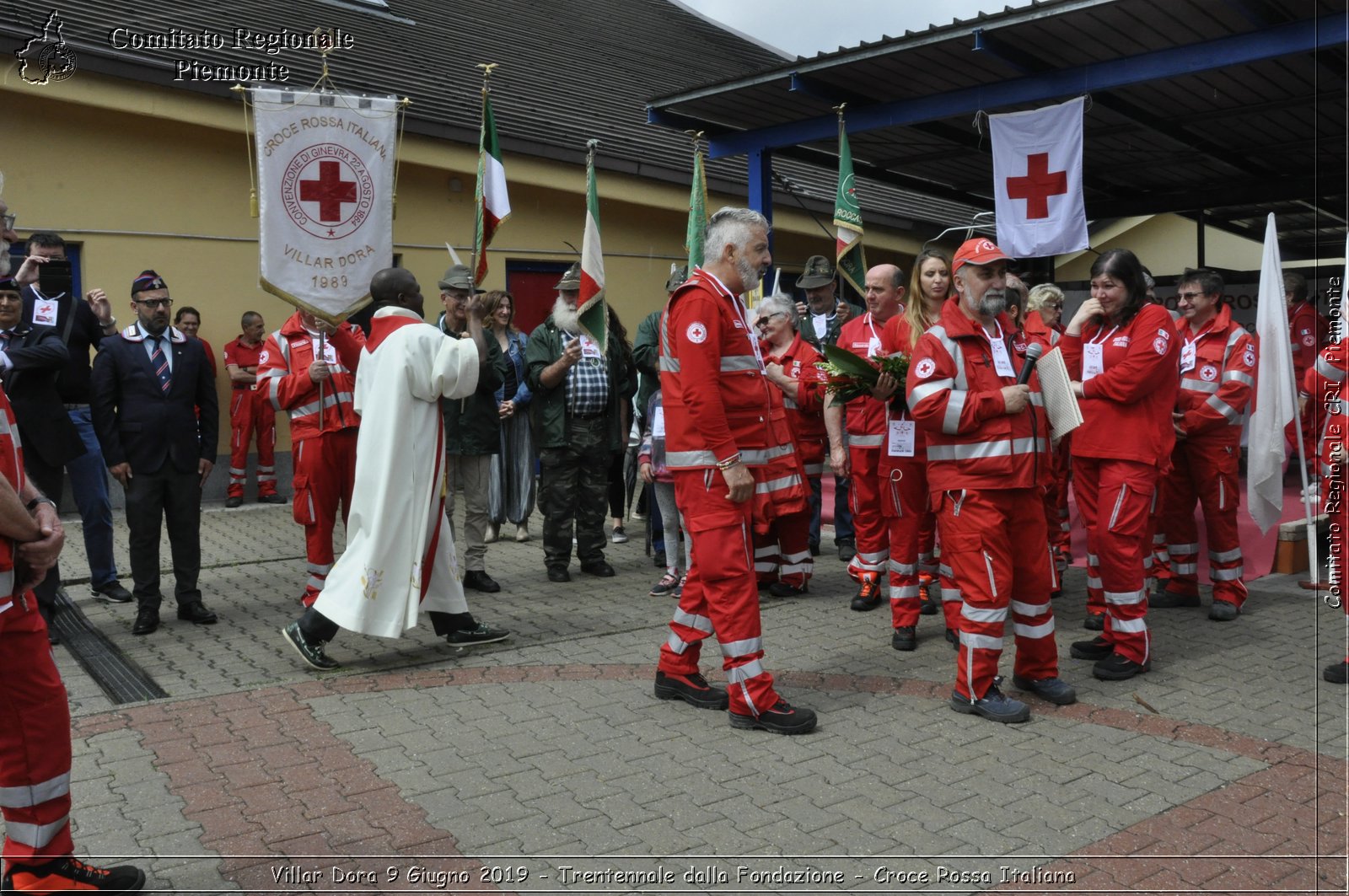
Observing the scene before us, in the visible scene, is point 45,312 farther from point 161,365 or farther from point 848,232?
point 848,232

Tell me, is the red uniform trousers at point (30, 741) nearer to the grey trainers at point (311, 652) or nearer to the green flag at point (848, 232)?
the grey trainers at point (311, 652)

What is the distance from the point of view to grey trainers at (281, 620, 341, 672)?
6.51 m

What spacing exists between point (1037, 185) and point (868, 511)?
153 inches

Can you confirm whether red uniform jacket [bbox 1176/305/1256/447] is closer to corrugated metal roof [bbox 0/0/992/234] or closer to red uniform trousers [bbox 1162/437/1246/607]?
red uniform trousers [bbox 1162/437/1246/607]

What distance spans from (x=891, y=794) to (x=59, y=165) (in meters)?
11.2

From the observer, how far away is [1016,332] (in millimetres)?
6410

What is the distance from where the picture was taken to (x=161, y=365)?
7746 mm

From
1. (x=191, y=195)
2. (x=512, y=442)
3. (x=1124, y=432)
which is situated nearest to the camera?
(x=1124, y=432)

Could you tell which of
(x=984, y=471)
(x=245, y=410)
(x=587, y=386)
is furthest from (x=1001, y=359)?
(x=245, y=410)

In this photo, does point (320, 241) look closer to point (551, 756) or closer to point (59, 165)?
point (551, 756)

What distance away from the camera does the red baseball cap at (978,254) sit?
5.49 metres

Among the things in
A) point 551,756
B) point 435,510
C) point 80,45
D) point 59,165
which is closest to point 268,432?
point 59,165

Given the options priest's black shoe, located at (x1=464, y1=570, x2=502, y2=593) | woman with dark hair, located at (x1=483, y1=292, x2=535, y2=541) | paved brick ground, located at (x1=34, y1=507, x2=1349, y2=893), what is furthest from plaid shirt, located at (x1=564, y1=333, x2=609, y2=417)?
paved brick ground, located at (x1=34, y1=507, x2=1349, y2=893)

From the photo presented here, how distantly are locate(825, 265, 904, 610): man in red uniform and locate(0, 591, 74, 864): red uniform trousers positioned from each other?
16.9 ft
